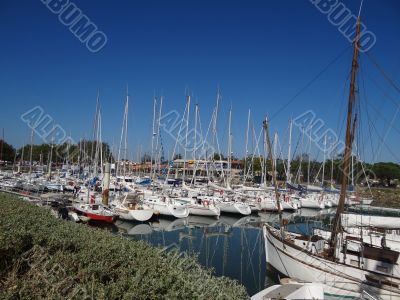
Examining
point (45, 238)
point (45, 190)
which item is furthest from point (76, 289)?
point (45, 190)

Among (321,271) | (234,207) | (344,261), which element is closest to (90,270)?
(321,271)

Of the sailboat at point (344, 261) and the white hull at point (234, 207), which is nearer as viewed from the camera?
the sailboat at point (344, 261)

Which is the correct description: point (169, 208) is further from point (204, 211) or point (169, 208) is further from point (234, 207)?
point (234, 207)

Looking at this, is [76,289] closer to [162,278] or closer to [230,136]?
[162,278]

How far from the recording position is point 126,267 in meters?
6.58

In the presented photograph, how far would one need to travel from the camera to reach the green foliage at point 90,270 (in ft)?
17.5

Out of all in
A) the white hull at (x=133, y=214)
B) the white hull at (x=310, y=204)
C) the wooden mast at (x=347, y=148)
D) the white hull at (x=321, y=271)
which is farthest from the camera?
the white hull at (x=310, y=204)

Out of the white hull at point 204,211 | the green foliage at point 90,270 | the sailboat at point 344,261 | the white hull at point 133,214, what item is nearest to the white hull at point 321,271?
the sailboat at point 344,261

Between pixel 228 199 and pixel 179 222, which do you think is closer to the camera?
pixel 179 222

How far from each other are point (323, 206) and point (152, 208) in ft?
96.8

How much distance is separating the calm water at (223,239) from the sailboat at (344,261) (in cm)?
196

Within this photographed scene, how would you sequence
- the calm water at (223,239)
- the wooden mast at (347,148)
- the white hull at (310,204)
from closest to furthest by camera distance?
the wooden mast at (347,148)
the calm water at (223,239)
the white hull at (310,204)

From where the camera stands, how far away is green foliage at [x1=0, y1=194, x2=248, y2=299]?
532cm

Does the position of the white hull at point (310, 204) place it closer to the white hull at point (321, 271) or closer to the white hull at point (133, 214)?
the white hull at point (133, 214)
